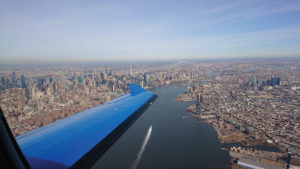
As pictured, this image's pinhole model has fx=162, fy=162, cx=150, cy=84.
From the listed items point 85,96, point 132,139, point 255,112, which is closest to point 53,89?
point 85,96

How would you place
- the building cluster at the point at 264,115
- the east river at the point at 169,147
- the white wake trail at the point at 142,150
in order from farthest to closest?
the building cluster at the point at 264,115, the east river at the point at 169,147, the white wake trail at the point at 142,150

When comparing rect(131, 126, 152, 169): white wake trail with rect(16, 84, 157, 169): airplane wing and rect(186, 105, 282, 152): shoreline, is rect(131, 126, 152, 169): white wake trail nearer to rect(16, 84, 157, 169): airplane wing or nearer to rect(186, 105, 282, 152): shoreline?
rect(16, 84, 157, 169): airplane wing

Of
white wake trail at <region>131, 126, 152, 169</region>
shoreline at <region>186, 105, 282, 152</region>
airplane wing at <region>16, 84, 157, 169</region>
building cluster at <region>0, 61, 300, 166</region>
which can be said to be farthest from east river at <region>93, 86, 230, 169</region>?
airplane wing at <region>16, 84, 157, 169</region>

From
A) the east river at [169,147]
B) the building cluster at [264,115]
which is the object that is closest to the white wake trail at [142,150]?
the east river at [169,147]

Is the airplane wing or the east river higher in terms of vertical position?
the airplane wing

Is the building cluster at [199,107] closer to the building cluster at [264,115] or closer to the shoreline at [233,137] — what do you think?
the building cluster at [264,115]

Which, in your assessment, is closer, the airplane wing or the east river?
the airplane wing

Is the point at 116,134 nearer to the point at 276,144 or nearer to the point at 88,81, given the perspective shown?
the point at 276,144

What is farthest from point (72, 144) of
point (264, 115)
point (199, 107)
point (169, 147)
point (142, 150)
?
point (264, 115)

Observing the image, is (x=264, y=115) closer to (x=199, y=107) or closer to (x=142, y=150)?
(x=199, y=107)
